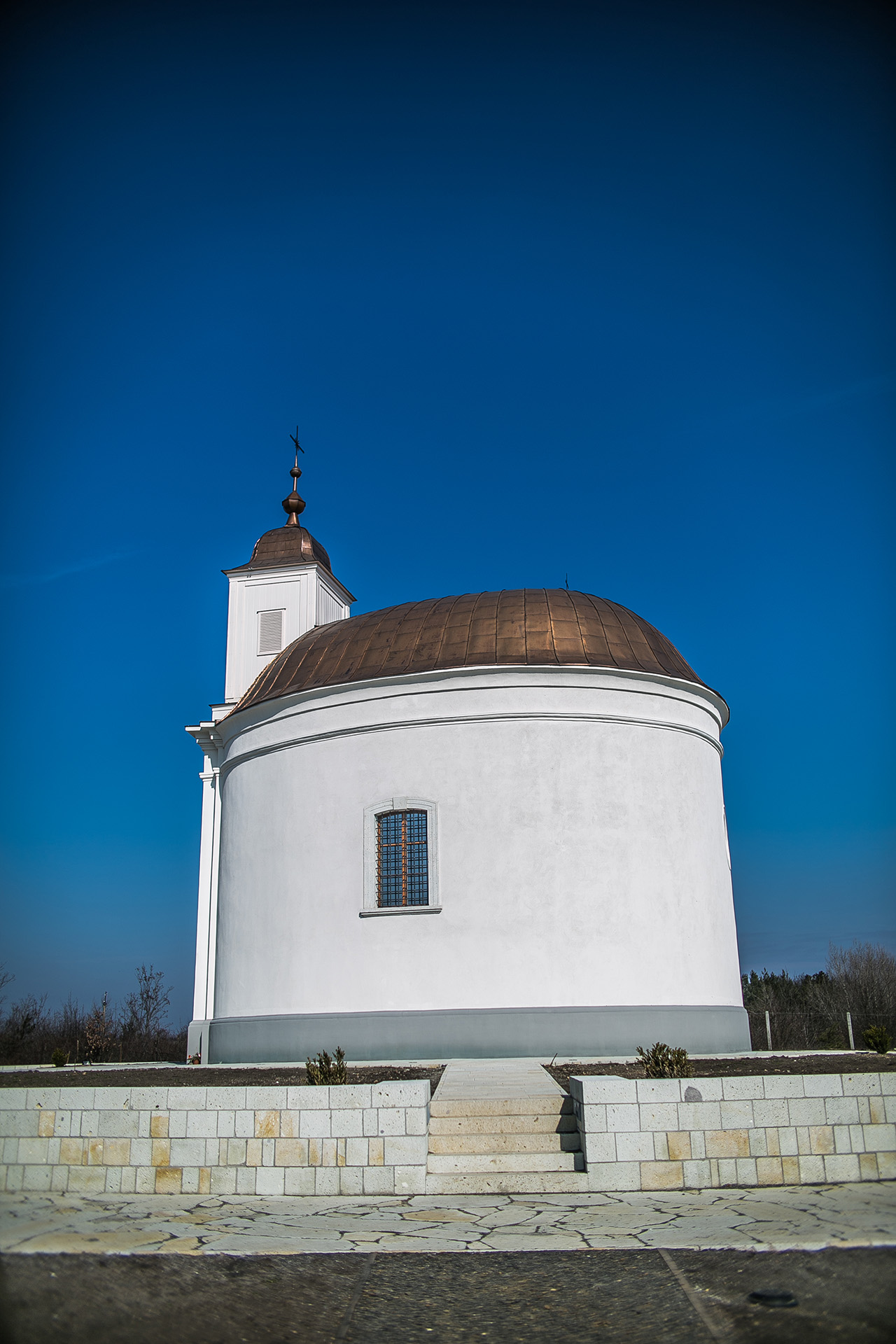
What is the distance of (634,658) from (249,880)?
8605mm

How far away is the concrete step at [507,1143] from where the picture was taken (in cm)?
927

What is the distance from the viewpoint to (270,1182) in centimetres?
854

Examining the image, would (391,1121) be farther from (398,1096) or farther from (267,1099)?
(267,1099)

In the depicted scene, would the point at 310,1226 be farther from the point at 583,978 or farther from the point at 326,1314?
the point at 583,978

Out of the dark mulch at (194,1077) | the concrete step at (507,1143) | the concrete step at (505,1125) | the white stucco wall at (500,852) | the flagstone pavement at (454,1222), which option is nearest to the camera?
the flagstone pavement at (454,1222)

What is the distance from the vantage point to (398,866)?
58.5 ft

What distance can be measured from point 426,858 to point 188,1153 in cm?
926

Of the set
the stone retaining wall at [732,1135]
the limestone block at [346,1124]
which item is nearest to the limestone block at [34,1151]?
the limestone block at [346,1124]

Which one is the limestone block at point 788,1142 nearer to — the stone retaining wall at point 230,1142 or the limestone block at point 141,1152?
the stone retaining wall at point 230,1142

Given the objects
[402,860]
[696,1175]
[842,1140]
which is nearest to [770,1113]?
[842,1140]

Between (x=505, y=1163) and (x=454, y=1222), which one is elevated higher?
(x=505, y=1163)

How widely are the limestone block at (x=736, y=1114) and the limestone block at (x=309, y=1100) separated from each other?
340 centimetres

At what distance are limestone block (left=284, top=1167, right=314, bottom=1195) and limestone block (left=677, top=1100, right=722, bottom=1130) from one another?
318 cm

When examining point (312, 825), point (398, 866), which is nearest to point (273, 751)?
point (312, 825)
